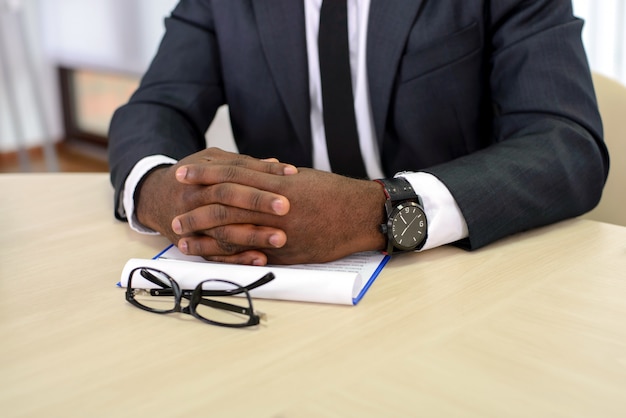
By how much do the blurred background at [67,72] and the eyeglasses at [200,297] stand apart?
3.00m

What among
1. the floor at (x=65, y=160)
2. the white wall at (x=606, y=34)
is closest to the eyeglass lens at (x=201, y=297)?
the white wall at (x=606, y=34)

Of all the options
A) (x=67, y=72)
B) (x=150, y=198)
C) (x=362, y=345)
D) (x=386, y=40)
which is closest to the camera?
(x=362, y=345)

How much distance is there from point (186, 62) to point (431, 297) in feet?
2.95

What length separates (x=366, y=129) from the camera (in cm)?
157

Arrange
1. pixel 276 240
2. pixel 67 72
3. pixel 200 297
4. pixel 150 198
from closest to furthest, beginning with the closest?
pixel 200 297 → pixel 276 240 → pixel 150 198 → pixel 67 72

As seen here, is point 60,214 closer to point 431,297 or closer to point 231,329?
point 231,329

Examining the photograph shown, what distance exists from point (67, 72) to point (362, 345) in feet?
14.1

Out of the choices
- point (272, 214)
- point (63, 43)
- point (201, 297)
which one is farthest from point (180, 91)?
point (63, 43)

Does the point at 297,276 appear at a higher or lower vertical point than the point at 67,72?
higher

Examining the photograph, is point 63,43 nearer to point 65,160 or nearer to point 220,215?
point 65,160

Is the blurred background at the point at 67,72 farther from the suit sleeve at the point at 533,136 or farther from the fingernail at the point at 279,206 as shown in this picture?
the fingernail at the point at 279,206

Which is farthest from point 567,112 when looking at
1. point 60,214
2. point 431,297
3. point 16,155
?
point 16,155

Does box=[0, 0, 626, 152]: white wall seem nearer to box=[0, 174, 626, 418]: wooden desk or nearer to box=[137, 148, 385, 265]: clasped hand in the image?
box=[137, 148, 385, 265]: clasped hand

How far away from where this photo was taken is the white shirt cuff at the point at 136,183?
4.07ft
